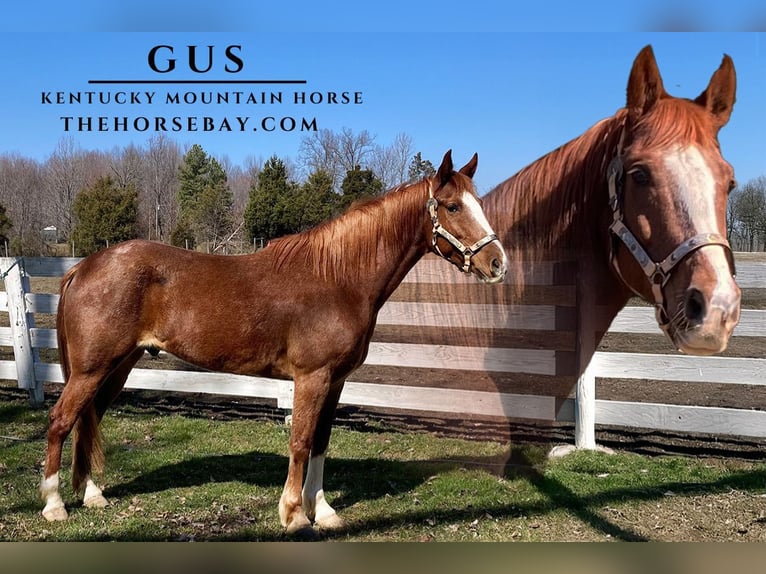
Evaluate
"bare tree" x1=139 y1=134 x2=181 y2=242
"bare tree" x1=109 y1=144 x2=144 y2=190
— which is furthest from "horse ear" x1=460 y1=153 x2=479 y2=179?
"bare tree" x1=109 y1=144 x2=144 y2=190

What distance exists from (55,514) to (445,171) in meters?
2.64

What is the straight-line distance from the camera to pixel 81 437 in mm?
3064

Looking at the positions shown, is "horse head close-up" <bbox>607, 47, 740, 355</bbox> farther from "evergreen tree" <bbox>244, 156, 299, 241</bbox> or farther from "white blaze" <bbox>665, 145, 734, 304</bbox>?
"evergreen tree" <bbox>244, 156, 299, 241</bbox>

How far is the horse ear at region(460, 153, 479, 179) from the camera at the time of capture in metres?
2.40

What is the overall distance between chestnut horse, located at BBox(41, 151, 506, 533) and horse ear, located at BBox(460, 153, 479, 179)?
0.44 ft

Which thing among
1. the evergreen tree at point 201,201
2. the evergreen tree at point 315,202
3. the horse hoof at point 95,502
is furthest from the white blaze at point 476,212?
the horse hoof at point 95,502

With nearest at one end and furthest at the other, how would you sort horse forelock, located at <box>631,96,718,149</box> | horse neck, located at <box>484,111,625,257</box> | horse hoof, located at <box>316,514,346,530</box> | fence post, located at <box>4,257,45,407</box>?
horse forelock, located at <box>631,96,718,149</box> → horse neck, located at <box>484,111,625,257</box> → horse hoof, located at <box>316,514,346,530</box> → fence post, located at <box>4,257,45,407</box>

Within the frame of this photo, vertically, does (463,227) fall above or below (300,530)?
above

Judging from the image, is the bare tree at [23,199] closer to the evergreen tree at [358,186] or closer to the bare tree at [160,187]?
the bare tree at [160,187]

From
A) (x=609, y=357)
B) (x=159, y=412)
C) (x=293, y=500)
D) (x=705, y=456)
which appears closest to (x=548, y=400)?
(x=293, y=500)

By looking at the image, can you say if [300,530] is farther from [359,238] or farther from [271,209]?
[271,209]

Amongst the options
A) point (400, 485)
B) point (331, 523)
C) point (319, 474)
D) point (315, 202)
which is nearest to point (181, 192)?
point (315, 202)

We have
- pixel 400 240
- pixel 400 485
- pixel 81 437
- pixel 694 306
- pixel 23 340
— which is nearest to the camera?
pixel 694 306

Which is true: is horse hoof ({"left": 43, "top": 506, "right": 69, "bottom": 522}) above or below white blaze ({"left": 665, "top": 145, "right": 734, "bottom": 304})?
below
